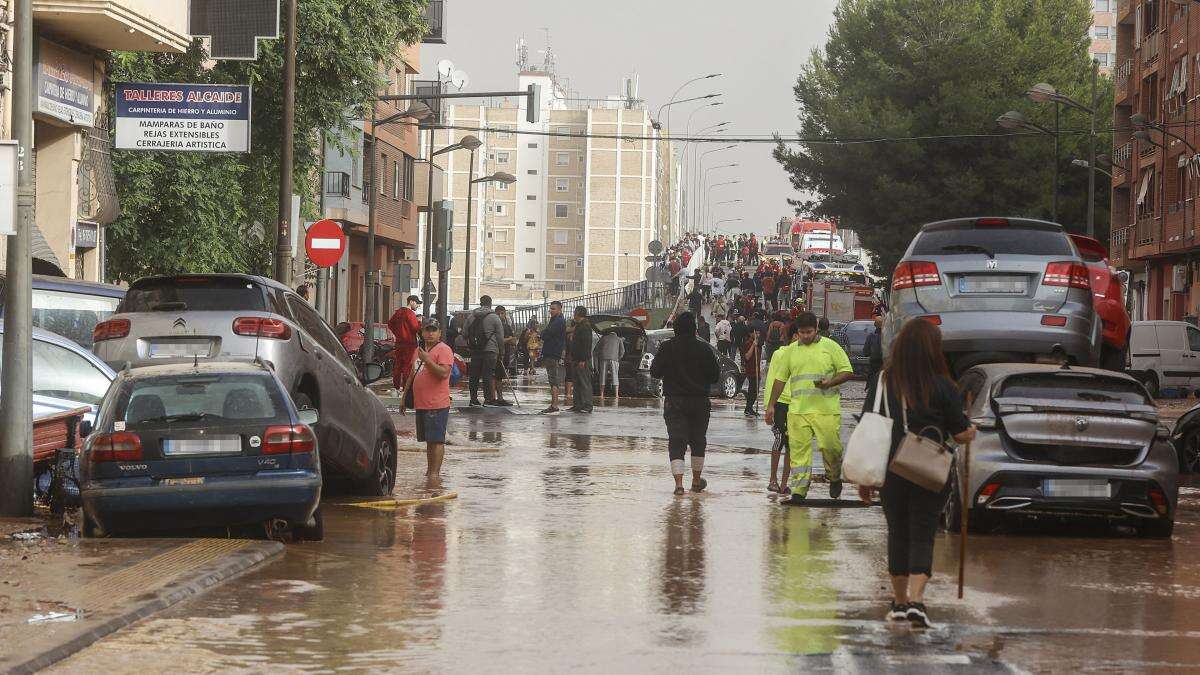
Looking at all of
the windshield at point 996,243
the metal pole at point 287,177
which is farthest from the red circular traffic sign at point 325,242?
the windshield at point 996,243

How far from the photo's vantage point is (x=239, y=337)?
589 inches

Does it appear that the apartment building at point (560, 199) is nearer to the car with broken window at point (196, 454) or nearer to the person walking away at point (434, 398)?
the person walking away at point (434, 398)

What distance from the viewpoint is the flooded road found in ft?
28.0

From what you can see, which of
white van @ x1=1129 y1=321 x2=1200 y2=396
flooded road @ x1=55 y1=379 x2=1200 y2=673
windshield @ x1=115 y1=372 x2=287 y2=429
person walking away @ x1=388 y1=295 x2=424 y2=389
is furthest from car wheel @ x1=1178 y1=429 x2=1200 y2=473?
white van @ x1=1129 y1=321 x2=1200 y2=396

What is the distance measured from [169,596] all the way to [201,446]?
2561 mm

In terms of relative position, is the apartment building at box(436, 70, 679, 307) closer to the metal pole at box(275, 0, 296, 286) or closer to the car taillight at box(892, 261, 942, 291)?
the metal pole at box(275, 0, 296, 286)

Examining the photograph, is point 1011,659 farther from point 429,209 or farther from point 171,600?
point 429,209

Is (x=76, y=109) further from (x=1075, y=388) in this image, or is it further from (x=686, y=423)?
(x=1075, y=388)

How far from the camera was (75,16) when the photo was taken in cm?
2286

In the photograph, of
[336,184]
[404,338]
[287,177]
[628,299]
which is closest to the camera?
[287,177]

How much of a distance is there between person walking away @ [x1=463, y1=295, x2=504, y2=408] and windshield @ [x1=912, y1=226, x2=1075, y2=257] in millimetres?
12916

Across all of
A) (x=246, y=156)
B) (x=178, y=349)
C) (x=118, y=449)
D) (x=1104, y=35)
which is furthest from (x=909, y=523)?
(x=1104, y=35)

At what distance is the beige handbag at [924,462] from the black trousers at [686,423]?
7.60 m

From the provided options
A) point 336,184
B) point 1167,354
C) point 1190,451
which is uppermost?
point 336,184
